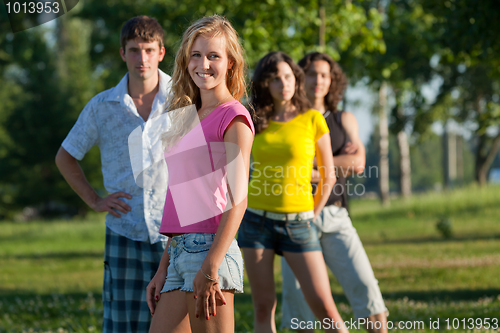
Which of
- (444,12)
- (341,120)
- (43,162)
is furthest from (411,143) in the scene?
(341,120)

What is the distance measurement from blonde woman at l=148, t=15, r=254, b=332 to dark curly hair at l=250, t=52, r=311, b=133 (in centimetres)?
132

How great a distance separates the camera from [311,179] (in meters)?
3.98

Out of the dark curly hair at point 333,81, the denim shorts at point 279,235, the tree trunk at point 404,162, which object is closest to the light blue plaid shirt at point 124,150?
the denim shorts at point 279,235

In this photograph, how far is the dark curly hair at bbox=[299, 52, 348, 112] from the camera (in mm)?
4230

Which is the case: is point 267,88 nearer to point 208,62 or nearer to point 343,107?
point 208,62

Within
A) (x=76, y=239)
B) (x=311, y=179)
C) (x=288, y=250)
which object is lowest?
(x=76, y=239)

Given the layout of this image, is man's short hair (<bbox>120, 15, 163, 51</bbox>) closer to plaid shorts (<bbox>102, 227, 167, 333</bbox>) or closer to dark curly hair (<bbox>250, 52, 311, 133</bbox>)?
dark curly hair (<bbox>250, 52, 311, 133</bbox>)

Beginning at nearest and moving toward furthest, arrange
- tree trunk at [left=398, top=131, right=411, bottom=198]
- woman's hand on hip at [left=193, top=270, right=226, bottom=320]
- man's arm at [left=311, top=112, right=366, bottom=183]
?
woman's hand on hip at [left=193, top=270, right=226, bottom=320] → man's arm at [left=311, top=112, right=366, bottom=183] → tree trunk at [left=398, top=131, right=411, bottom=198]

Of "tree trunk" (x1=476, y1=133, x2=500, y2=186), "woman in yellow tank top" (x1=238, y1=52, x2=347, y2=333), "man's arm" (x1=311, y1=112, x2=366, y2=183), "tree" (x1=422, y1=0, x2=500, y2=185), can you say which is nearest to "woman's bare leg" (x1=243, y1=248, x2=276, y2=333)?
"woman in yellow tank top" (x1=238, y1=52, x2=347, y2=333)

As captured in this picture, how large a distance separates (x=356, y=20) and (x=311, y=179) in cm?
536

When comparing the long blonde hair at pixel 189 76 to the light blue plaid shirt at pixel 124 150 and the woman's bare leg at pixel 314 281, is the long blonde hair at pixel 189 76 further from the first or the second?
the woman's bare leg at pixel 314 281

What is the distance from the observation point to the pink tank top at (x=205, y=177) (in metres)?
2.26

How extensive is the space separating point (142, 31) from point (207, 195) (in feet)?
5.56

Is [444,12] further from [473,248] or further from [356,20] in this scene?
[473,248]
